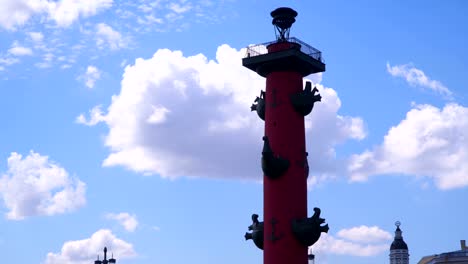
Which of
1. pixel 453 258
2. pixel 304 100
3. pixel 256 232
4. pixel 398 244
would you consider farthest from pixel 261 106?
pixel 398 244

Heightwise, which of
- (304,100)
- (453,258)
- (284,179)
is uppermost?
(304,100)

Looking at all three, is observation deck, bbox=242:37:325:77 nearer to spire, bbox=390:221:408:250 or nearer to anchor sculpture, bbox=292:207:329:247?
anchor sculpture, bbox=292:207:329:247

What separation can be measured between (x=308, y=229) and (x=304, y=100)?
6.45m

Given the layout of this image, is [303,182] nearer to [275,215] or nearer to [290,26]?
[275,215]

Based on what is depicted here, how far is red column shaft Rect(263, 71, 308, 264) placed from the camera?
4134 centimetres

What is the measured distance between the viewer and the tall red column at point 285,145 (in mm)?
41344

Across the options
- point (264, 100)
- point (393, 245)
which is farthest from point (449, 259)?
point (264, 100)

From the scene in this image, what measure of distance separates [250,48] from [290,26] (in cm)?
238

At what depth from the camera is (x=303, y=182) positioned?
140 ft

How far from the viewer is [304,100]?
141 feet

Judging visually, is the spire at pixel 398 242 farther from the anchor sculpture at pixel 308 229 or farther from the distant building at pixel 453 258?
the anchor sculpture at pixel 308 229

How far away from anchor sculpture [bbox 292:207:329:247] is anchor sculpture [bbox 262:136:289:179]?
2503mm

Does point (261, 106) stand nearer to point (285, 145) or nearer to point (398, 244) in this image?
point (285, 145)

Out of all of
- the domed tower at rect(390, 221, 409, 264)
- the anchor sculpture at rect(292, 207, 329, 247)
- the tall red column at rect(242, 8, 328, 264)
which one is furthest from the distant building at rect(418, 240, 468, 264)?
the anchor sculpture at rect(292, 207, 329, 247)
